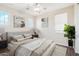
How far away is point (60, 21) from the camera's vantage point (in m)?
1.81

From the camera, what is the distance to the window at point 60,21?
5.77 feet

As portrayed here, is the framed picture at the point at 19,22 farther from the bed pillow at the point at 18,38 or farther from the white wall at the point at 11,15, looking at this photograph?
the bed pillow at the point at 18,38

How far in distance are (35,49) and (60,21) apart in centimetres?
65

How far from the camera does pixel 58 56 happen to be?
5.71ft

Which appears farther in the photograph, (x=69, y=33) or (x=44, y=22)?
(x=44, y=22)

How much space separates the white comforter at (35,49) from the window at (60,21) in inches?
10.7

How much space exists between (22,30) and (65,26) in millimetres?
744

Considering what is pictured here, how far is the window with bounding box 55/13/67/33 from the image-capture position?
1.76m

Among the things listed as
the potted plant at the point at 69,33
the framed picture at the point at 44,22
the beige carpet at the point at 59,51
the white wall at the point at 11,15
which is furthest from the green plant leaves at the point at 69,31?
the white wall at the point at 11,15

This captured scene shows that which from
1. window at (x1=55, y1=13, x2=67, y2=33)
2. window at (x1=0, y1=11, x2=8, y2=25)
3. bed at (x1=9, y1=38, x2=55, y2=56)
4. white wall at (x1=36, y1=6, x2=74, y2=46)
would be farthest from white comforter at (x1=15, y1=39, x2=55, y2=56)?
window at (x1=0, y1=11, x2=8, y2=25)

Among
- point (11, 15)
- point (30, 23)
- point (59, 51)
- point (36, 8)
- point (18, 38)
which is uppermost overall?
point (36, 8)

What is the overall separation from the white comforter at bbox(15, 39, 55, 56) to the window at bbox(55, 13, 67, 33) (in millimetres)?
271

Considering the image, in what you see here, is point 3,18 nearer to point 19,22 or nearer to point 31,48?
point 19,22

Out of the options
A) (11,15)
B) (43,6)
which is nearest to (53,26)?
(43,6)
